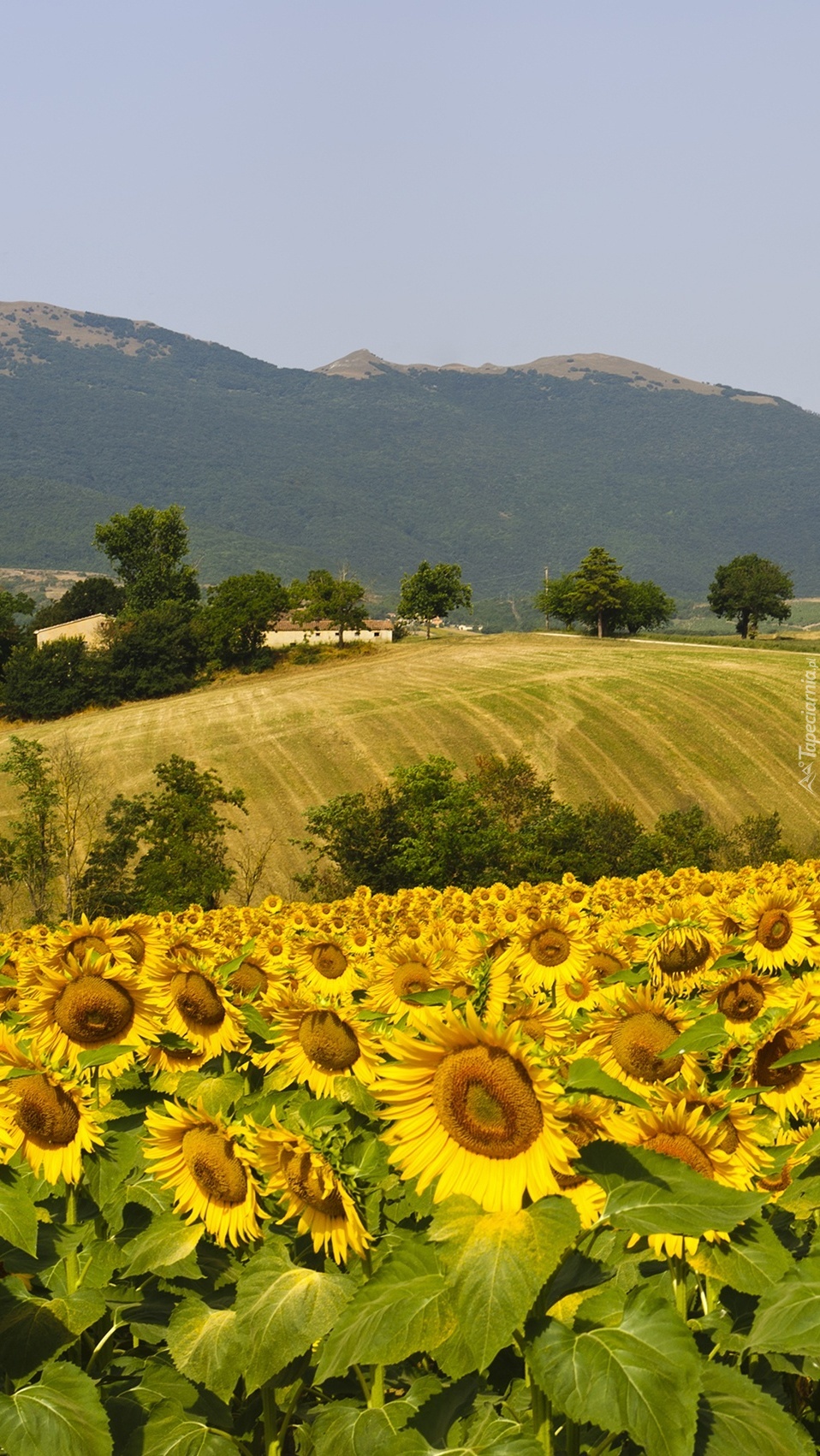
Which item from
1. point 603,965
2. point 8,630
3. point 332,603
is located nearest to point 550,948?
point 603,965

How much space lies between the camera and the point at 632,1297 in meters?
2.36

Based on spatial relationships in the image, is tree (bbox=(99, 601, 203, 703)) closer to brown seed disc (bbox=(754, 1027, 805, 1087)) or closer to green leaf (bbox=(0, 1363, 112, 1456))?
brown seed disc (bbox=(754, 1027, 805, 1087))

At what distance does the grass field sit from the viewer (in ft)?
217

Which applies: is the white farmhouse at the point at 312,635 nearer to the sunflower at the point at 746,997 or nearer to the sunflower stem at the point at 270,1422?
the sunflower at the point at 746,997

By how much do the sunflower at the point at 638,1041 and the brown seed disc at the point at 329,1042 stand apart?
708 mm

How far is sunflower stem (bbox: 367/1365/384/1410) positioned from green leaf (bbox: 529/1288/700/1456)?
2.51ft

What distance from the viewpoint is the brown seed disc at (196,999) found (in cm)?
452

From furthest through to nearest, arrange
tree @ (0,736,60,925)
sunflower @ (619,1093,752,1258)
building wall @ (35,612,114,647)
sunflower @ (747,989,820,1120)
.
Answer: building wall @ (35,612,114,647)
tree @ (0,736,60,925)
sunflower @ (747,989,820,1120)
sunflower @ (619,1093,752,1258)

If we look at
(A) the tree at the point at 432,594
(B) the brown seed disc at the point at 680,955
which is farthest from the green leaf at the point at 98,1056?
(A) the tree at the point at 432,594

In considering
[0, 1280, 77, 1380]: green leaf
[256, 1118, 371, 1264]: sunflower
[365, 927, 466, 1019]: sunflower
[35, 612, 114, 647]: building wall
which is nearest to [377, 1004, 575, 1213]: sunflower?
[256, 1118, 371, 1264]: sunflower

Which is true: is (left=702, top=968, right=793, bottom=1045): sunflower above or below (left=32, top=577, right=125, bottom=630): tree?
above

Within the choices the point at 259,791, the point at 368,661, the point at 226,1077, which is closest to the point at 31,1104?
the point at 226,1077

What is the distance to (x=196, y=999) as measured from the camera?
452 centimetres

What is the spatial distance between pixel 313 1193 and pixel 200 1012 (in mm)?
1832
